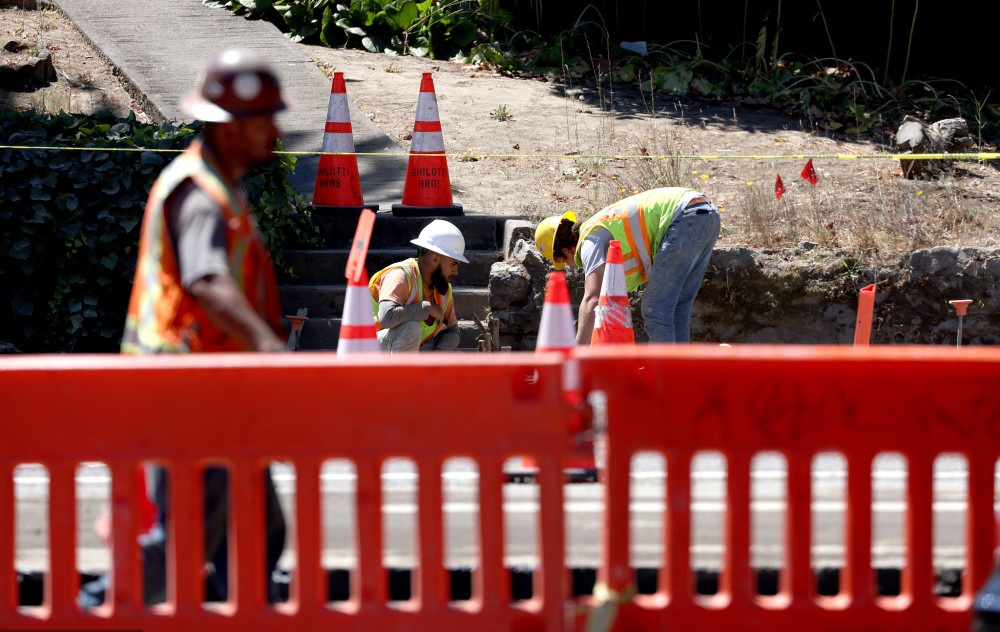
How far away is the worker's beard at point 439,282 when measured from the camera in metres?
6.69

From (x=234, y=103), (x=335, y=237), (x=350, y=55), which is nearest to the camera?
(x=234, y=103)

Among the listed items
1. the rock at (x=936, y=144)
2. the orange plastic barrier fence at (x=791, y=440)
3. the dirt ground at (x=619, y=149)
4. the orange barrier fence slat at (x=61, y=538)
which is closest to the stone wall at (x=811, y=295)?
the dirt ground at (x=619, y=149)

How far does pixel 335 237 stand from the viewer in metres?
8.69

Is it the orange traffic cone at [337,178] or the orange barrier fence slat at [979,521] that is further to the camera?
the orange traffic cone at [337,178]

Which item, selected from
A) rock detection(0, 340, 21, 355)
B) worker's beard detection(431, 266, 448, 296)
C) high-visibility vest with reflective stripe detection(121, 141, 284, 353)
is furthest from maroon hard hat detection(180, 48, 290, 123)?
rock detection(0, 340, 21, 355)

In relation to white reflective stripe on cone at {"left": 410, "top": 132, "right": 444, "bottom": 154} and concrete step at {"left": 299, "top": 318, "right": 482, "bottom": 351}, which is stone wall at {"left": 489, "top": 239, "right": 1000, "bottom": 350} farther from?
white reflective stripe on cone at {"left": 410, "top": 132, "right": 444, "bottom": 154}

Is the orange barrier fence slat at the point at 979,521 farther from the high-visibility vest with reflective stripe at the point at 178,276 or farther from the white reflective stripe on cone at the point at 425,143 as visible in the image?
the white reflective stripe on cone at the point at 425,143

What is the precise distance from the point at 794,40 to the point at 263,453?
1268 centimetres

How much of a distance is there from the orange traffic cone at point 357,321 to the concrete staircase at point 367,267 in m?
2.09

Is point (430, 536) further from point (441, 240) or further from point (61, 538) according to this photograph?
point (441, 240)

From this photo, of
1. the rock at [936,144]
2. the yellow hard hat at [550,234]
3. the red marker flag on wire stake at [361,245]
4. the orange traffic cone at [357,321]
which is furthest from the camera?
the rock at [936,144]

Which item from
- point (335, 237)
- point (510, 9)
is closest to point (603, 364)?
point (335, 237)

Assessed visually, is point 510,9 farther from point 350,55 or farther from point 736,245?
point 736,245

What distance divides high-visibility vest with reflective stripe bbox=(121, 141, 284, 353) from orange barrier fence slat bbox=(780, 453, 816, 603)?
1698 mm
